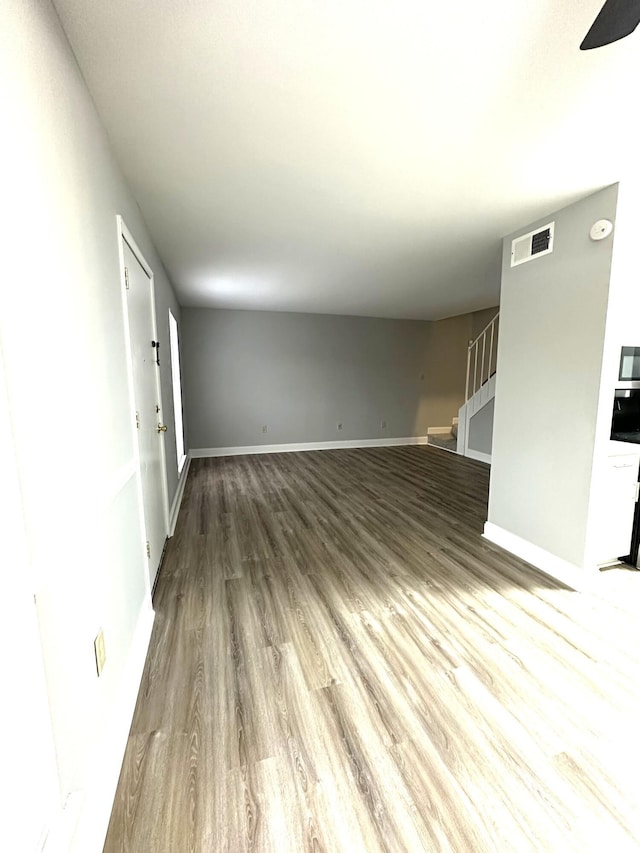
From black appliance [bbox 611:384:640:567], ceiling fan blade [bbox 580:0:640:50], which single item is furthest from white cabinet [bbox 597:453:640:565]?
ceiling fan blade [bbox 580:0:640:50]

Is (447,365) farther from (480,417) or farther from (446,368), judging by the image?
(480,417)

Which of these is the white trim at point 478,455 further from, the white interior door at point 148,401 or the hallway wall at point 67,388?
the hallway wall at point 67,388

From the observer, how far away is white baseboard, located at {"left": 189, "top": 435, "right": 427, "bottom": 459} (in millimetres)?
6035

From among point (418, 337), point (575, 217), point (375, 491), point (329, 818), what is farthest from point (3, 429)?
point (418, 337)

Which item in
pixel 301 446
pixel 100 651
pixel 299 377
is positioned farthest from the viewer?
pixel 301 446

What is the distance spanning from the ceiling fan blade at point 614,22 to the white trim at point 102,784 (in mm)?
2273

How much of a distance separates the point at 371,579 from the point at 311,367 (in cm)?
458

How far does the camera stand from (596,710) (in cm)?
143

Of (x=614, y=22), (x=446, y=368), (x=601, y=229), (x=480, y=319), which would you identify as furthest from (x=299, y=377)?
(x=614, y=22)

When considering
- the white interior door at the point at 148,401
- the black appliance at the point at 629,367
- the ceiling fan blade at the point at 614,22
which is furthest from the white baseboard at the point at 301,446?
the ceiling fan blade at the point at 614,22

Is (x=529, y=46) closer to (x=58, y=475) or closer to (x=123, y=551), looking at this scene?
(x=58, y=475)

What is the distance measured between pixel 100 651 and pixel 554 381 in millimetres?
2796

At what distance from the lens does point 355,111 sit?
1.44m

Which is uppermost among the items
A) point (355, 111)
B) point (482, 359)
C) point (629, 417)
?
point (355, 111)
